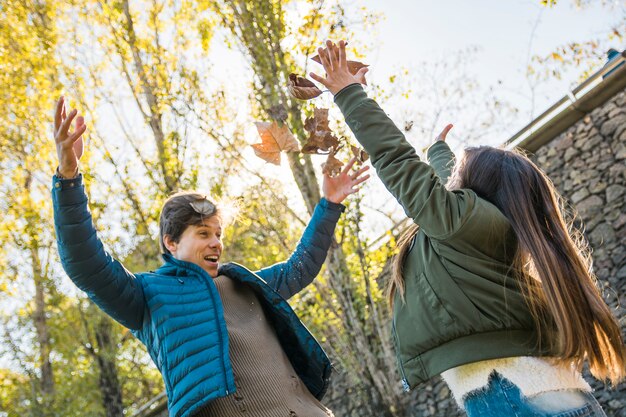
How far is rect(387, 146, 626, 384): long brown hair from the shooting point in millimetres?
1462

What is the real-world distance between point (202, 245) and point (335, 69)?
2.73 feet

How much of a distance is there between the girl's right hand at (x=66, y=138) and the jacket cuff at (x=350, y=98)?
→ 2.63ft

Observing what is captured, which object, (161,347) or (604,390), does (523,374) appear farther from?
(604,390)

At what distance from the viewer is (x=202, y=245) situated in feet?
6.91

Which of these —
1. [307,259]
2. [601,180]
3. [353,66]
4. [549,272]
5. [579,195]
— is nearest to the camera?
[549,272]

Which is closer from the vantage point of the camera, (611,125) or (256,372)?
(256,372)

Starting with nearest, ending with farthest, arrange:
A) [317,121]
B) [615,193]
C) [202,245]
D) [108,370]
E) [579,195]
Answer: [202,245], [317,121], [615,193], [579,195], [108,370]

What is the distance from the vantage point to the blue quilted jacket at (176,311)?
168 centimetres

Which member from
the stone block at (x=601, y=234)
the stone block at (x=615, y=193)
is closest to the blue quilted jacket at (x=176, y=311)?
the stone block at (x=601, y=234)

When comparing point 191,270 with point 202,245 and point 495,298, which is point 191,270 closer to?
point 202,245

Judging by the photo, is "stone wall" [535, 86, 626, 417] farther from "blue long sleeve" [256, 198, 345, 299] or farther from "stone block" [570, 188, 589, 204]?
"blue long sleeve" [256, 198, 345, 299]

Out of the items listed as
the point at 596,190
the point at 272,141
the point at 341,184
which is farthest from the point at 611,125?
the point at 272,141

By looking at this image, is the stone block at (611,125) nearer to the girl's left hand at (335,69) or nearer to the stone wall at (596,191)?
the stone wall at (596,191)

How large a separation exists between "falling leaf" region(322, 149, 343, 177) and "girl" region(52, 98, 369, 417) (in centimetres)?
51
